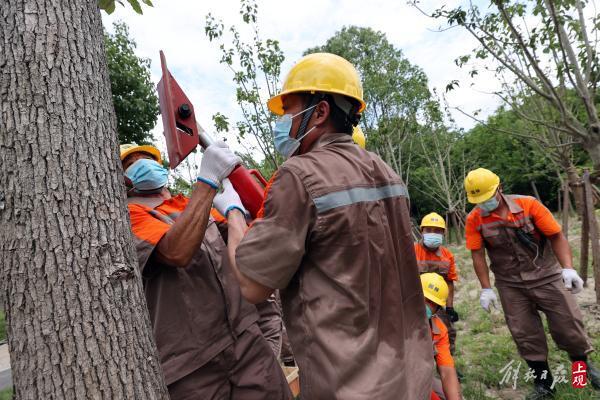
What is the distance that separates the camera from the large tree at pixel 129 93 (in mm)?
6527

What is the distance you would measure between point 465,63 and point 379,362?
5.07 metres

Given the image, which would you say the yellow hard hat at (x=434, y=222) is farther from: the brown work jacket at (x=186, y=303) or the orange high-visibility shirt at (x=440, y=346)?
the brown work jacket at (x=186, y=303)

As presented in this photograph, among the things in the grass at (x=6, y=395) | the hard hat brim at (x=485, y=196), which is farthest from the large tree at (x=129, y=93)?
the hard hat brim at (x=485, y=196)

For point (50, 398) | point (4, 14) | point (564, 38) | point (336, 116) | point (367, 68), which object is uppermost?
point (367, 68)

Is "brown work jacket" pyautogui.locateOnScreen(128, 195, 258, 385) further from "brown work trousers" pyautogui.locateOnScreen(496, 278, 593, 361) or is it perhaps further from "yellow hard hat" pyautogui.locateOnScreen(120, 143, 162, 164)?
"brown work trousers" pyautogui.locateOnScreen(496, 278, 593, 361)

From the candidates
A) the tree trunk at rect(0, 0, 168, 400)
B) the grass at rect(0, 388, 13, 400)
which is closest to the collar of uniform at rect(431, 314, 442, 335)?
the tree trunk at rect(0, 0, 168, 400)

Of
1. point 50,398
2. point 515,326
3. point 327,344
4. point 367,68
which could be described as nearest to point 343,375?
point 327,344

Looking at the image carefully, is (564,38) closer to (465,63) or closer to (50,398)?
(465,63)

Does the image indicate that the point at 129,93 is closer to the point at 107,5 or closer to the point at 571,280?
the point at 107,5

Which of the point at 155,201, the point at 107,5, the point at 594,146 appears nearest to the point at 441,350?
the point at 155,201

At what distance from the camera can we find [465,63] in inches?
210

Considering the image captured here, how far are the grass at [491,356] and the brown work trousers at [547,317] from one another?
0.36m

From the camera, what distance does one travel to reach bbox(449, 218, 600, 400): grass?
382 centimetres

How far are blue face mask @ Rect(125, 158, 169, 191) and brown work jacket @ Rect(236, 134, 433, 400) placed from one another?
113 cm
